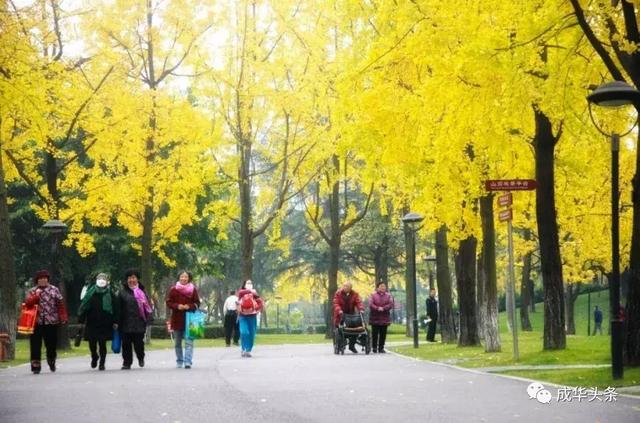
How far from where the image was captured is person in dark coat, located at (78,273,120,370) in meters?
19.6

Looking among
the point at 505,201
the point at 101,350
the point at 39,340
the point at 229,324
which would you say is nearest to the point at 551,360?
the point at 505,201

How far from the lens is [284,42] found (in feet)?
113

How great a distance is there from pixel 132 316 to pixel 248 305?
4757 mm

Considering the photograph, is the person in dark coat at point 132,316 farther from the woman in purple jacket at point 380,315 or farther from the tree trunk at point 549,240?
the woman in purple jacket at point 380,315

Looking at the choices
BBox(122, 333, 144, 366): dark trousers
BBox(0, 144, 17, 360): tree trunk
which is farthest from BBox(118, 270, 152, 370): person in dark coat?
BBox(0, 144, 17, 360): tree trunk

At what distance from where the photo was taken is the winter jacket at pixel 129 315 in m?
19.5

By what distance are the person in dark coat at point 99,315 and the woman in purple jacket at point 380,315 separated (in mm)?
8334

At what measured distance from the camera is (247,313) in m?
24.0

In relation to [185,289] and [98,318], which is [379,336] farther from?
[98,318]

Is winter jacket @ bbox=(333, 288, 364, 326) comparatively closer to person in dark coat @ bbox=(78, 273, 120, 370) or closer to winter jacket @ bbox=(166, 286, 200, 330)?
winter jacket @ bbox=(166, 286, 200, 330)

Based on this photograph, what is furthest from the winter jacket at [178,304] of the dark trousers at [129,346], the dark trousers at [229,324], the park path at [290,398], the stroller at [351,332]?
the dark trousers at [229,324]

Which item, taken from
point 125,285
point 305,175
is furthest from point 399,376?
point 305,175

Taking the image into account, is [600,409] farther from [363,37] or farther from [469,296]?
[469,296]

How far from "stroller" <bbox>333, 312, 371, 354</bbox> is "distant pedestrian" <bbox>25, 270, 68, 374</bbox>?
8.29 m
